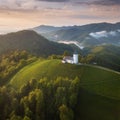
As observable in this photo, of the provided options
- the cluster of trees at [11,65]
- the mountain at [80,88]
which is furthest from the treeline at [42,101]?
the cluster of trees at [11,65]

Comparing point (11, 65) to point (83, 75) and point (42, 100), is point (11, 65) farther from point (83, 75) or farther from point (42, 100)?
point (42, 100)

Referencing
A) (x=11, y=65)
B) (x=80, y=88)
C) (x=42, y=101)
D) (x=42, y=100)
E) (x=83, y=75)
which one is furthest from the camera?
(x=11, y=65)

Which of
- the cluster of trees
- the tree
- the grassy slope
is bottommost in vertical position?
the cluster of trees

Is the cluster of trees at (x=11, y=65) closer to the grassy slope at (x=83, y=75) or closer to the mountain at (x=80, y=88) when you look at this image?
the grassy slope at (x=83, y=75)

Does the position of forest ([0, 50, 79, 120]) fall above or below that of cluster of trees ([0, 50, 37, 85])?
above

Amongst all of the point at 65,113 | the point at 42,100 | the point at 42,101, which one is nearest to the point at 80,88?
the point at 42,100

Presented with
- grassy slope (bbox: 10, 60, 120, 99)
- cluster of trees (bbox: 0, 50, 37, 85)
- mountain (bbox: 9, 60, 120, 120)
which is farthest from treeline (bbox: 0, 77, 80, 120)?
cluster of trees (bbox: 0, 50, 37, 85)

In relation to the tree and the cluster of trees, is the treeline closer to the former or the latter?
the tree
